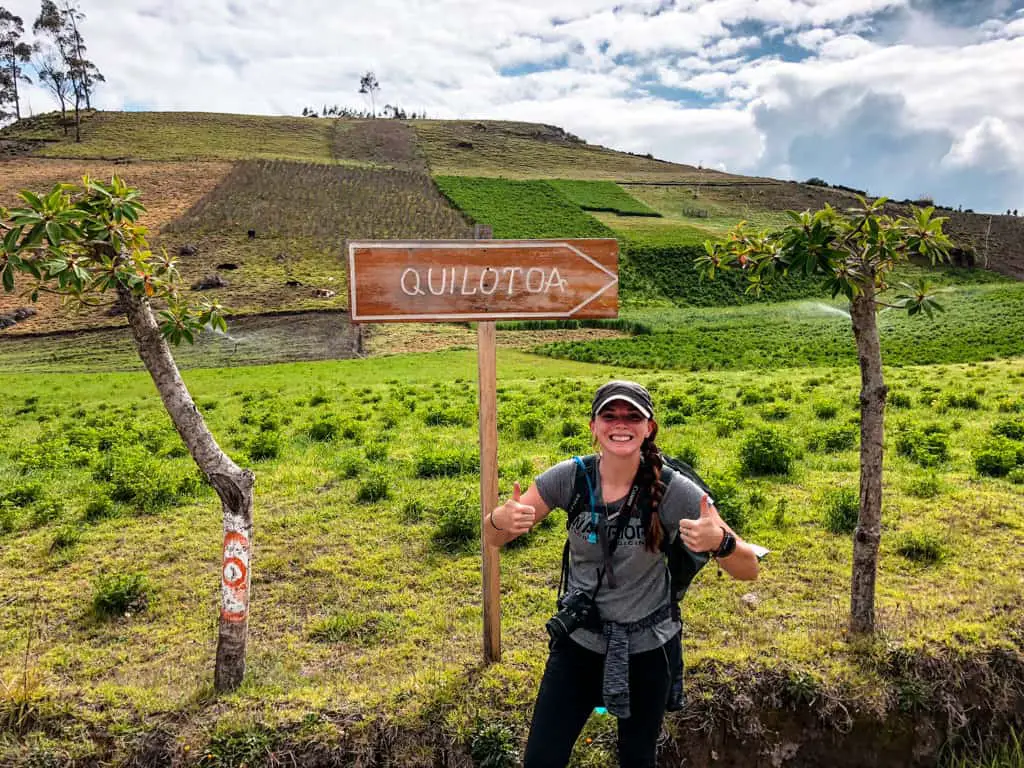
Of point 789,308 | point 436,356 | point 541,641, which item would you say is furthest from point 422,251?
point 789,308

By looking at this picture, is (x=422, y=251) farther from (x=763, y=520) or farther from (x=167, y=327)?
(x=763, y=520)

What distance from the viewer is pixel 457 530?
768 cm

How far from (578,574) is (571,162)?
367 feet

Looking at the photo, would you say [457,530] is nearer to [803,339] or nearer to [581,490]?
[581,490]

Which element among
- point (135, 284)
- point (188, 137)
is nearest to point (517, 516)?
point (135, 284)

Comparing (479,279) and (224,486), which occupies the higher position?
(479,279)

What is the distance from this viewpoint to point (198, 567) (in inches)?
287

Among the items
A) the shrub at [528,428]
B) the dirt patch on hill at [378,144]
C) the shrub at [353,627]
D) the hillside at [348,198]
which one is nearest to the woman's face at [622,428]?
the shrub at [353,627]

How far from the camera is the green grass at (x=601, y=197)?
262ft

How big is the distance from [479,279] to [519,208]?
7307 centimetres

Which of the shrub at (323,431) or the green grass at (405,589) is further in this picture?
the shrub at (323,431)

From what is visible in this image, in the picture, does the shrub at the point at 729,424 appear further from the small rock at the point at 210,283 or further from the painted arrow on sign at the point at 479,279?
the small rock at the point at 210,283

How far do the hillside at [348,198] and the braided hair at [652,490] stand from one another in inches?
1696

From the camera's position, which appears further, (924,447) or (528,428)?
(528,428)
